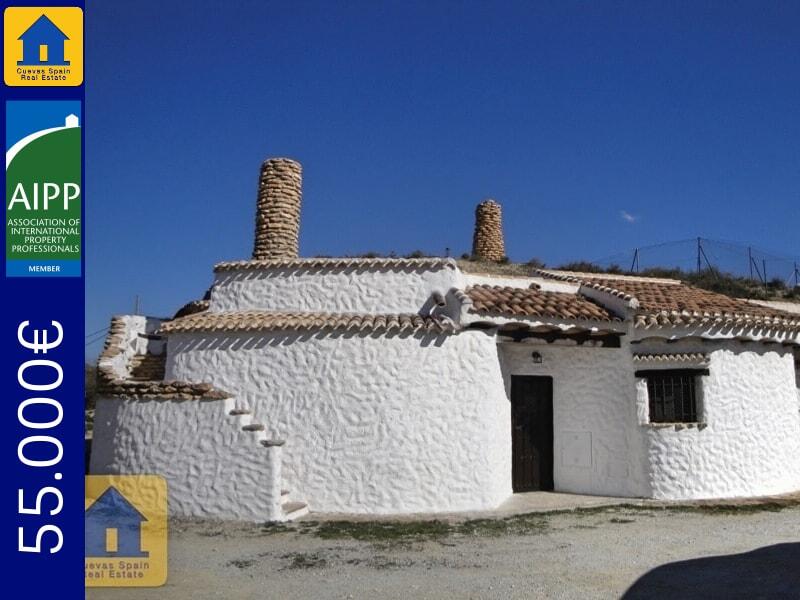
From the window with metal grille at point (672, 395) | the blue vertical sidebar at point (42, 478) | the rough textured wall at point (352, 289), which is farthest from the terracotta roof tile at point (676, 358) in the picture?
the blue vertical sidebar at point (42, 478)

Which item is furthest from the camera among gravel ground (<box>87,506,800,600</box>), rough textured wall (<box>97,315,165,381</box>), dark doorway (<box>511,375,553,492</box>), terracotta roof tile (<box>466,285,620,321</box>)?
rough textured wall (<box>97,315,165,381</box>)

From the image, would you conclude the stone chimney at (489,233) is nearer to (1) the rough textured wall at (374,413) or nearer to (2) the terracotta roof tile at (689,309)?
(2) the terracotta roof tile at (689,309)

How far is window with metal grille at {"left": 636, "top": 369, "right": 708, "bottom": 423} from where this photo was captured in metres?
12.3

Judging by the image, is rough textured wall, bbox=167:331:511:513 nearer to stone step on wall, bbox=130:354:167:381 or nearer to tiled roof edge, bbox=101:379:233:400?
tiled roof edge, bbox=101:379:233:400

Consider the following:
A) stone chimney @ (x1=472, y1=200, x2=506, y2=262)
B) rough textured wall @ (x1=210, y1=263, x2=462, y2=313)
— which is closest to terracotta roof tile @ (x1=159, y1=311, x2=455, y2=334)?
rough textured wall @ (x1=210, y1=263, x2=462, y2=313)

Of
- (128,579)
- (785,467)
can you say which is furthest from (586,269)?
(128,579)

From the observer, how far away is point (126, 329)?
14.9 m

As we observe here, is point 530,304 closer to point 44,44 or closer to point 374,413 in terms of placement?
point 374,413

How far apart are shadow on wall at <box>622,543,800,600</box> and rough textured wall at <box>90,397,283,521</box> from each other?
5.68 meters

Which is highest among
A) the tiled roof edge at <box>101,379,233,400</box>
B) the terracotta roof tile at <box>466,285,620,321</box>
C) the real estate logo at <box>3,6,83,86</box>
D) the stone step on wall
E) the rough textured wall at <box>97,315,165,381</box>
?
the real estate logo at <box>3,6,83,86</box>

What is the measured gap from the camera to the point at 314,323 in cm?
1137

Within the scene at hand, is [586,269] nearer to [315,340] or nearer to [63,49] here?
[315,340]

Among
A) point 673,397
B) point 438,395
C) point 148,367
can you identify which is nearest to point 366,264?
point 438,395

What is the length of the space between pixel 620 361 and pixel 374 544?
6.36 metres
